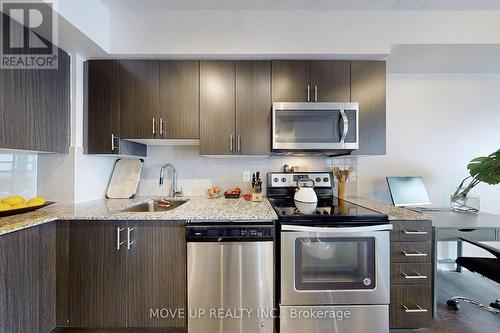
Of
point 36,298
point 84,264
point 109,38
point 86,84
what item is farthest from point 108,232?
point 109,38

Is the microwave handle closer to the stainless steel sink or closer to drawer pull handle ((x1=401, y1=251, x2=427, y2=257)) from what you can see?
drawer pull handle ((x1=401, y1=251, x2=427, y2=257))

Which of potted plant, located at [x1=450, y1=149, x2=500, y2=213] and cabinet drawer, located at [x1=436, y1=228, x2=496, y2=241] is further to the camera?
potted plant, located at [x1=450, y1=149, x2=500, y2=213]

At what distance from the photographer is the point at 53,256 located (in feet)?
4.92

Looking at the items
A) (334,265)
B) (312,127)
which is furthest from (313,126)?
(334,265)

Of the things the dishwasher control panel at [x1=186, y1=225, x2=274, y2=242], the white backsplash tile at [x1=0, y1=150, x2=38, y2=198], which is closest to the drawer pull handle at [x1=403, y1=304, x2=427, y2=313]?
the dishwasher control panel at [x1=186, y1=225, x2=274, y2=242]

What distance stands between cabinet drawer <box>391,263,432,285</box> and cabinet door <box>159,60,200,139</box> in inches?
75.0

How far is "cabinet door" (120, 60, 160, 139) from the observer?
77.9 inches

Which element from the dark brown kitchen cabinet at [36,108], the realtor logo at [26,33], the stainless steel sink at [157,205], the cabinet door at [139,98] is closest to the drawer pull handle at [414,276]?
the stainless steel sink at [157,205]

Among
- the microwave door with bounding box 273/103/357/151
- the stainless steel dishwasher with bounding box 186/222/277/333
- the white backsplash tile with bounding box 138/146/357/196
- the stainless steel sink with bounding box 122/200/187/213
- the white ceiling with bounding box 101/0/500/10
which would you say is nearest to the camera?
the stainless steel dishwasher with bounding box 186/222/277/333

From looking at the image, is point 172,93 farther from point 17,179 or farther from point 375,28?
point 375,28

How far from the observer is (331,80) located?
200cm

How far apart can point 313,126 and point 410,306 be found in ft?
4.81

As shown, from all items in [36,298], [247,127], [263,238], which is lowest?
[36,298]

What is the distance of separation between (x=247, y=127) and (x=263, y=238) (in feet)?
3.13
